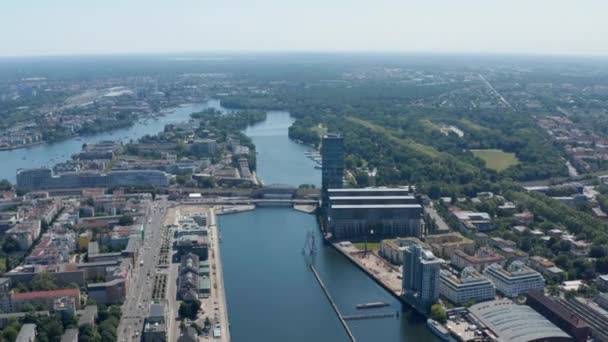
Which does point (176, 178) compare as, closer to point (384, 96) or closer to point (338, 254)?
point (338, 254)

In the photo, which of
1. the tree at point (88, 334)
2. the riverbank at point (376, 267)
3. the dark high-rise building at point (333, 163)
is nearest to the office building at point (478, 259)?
the riverbank at point (376, 267)

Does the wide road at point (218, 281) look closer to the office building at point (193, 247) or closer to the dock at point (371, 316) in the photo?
the office building at point (193, 247)

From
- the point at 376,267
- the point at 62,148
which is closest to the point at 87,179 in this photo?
the point at 62,148

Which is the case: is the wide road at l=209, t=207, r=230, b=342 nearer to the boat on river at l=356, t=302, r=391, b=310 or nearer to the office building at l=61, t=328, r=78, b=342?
the office building at l=61, t=328, r=78, b=342

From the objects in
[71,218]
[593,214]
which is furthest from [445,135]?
[71,218]

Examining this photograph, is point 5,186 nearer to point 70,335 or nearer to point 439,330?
point 70,335
